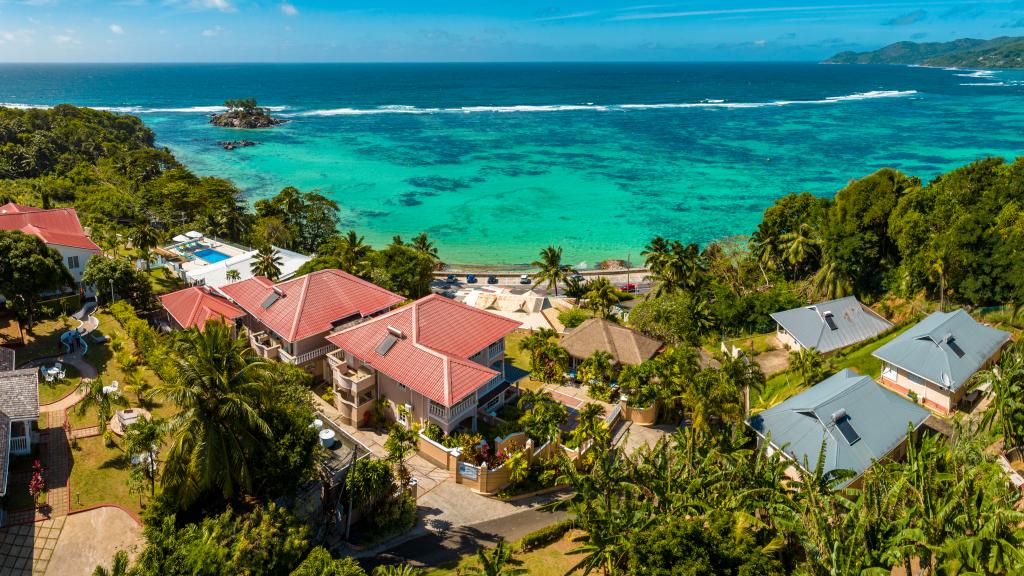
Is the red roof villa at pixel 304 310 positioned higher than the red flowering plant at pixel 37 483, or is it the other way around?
the red roof villa at pixel 304 310

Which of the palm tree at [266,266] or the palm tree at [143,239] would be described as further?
the palm tree at [143,239]

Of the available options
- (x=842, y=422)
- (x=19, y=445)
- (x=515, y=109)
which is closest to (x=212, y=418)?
(x=19, y=445)

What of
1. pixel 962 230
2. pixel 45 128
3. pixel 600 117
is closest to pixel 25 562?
pixel 962 230

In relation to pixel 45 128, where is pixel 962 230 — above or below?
below

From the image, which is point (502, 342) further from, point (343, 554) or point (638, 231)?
point (638, 231)

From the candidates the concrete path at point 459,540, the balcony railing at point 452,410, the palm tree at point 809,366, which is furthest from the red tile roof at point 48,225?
the palm tree at point 809,366

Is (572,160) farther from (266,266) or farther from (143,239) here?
(143,239)

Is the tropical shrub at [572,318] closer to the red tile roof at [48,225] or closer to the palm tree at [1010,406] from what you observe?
the palm tree at [1010,406]
